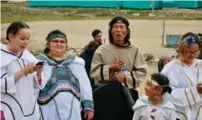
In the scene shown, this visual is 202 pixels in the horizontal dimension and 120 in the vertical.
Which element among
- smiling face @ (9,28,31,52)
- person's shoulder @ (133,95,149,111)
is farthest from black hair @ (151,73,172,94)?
smiling face @ (9,28,31,52)

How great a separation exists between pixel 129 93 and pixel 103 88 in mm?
231

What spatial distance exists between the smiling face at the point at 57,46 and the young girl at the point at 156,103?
0.73 m

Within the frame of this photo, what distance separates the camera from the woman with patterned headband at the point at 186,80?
3818mm

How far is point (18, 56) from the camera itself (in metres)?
3.44

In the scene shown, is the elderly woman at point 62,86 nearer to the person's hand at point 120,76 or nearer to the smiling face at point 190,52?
the person's hand at point 120,76

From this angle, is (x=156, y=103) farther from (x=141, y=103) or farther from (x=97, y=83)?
(x=97, y=83)

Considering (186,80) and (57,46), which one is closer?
(57,46)

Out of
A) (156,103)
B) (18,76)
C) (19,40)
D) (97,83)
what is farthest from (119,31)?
(18,76)

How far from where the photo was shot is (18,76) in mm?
3340

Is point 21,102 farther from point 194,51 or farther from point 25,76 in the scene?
point 194,51

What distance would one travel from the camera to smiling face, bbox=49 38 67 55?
12.2ft

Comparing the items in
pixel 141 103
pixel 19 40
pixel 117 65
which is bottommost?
pixel 141 103

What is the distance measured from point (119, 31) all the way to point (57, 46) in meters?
0.64

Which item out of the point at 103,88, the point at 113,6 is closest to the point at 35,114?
the point at 103,88
